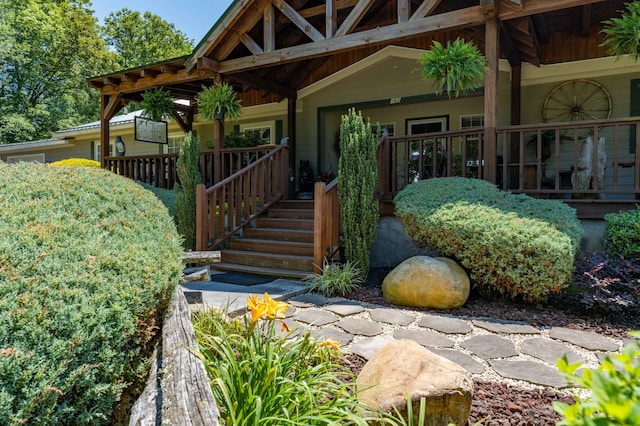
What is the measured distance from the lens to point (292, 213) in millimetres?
6688

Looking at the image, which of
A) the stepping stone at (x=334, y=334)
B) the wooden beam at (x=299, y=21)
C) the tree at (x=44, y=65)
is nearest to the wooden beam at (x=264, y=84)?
the wooden beam at (x=299, y=21)

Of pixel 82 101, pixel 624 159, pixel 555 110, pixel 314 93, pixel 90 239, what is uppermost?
pixel 82 101

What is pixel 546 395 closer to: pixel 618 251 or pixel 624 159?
pixel 618 251

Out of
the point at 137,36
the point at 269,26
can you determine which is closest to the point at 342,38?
the point at 269,26

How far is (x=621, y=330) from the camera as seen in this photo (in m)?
3.25

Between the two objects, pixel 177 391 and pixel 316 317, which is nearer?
pixel 177 391

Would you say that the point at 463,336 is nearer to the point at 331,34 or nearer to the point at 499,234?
the point at 499,234

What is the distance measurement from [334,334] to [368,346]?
13.1 inches

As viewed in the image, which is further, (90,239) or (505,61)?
(505,61)

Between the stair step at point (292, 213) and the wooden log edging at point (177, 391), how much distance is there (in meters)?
4.53

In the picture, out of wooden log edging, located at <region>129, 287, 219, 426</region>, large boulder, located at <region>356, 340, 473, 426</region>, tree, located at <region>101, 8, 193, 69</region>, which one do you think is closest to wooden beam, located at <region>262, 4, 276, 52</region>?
wooden log edging, located at <region>129, 287, 219, 426</region>

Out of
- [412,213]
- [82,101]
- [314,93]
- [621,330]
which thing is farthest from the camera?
[82,101]

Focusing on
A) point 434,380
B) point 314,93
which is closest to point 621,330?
point 434,380

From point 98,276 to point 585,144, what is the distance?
229 inches
